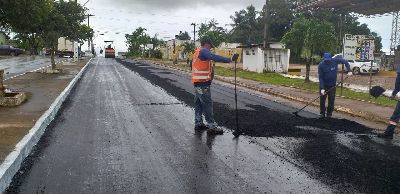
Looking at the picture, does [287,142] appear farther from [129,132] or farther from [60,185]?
[60,185]

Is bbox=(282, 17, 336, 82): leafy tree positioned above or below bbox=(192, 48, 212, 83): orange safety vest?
above

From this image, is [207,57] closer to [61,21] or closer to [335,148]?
[335,148]

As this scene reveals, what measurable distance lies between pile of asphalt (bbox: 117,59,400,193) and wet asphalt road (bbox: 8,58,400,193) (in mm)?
15

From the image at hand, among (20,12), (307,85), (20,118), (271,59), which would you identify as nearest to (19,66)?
(271,59)

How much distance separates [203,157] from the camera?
6242 millimetres

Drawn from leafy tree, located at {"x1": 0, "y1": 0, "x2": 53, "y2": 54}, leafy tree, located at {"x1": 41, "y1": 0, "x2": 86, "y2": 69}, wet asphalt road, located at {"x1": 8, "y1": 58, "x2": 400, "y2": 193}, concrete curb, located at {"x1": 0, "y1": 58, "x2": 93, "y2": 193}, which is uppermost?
leafy tree, located at {"x1": 41, "y1": 0, "x2": 86, "y2": 69}

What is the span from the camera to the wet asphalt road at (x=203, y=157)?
195 inches

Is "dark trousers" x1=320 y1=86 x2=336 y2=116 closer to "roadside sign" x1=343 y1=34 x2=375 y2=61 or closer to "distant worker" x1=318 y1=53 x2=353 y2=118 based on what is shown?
"distant worker" x1=318 y1=53 x2=353 y2=118

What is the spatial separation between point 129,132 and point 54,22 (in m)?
17.2

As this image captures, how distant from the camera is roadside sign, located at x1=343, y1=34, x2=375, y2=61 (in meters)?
16.0

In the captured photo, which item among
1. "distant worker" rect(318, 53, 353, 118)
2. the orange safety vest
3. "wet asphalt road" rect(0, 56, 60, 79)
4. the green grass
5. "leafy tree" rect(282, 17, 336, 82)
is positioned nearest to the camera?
the orange safety vest

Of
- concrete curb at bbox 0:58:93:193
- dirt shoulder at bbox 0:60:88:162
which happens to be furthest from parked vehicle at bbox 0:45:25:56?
concrete curb at bbox 0:58:93:193

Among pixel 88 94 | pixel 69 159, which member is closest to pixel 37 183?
pixel 69 159

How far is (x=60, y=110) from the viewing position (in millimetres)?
10781
